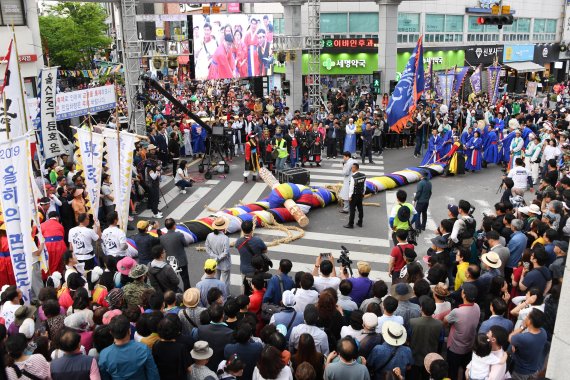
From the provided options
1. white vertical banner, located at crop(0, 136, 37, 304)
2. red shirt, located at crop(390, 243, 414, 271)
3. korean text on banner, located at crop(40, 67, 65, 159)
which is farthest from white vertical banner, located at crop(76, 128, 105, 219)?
red shirt, located at crop(390, 243, 414, 271)

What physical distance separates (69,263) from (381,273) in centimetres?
593

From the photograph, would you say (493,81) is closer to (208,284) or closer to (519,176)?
(519,176)

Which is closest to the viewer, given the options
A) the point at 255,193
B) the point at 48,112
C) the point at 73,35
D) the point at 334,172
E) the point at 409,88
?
the point at 48,112

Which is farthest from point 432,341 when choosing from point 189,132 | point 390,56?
point 390,56

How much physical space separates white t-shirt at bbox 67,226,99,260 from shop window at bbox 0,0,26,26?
1422cm

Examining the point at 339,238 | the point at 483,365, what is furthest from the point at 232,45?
the point at 483,365

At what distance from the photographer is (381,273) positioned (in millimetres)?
10812

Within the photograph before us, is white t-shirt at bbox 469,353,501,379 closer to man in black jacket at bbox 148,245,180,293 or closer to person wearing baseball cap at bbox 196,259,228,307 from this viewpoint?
person wearing baseball cap at bbox 196,259,228,307

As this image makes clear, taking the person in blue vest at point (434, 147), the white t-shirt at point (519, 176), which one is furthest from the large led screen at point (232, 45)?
the white t-shirt at point (519, 176)

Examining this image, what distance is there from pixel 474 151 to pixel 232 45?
62.7 feet

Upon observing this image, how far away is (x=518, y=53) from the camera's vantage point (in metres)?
44.1

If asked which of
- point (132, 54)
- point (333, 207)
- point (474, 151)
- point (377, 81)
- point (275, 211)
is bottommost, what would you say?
point (333, 207)

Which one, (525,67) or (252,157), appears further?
(525,67)

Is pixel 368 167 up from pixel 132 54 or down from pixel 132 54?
down
